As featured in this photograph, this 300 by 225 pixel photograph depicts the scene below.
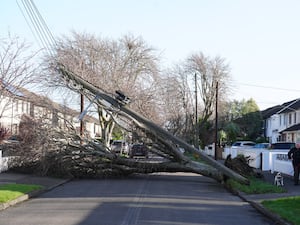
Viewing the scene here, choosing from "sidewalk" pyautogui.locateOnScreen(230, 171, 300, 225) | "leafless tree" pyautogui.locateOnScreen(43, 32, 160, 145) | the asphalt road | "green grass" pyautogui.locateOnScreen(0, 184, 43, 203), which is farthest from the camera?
"leafless tree" pyautogui.locateOnScreen(43, 32, 160, 145)

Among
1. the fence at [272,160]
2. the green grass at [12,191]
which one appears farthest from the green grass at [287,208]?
the fence at [272,160]

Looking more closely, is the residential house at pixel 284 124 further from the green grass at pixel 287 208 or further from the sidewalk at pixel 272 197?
the green grass at pixel 287 208

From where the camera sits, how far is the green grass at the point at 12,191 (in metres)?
15.9

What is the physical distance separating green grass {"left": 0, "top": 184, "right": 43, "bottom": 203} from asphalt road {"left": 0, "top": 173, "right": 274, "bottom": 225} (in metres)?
0.45

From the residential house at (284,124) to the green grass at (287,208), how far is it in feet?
126

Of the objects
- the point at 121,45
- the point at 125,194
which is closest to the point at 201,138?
the point at 121,45

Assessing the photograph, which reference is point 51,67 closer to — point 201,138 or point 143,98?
point 143,98

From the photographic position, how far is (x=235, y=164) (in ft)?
86.5

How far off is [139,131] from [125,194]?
827cm

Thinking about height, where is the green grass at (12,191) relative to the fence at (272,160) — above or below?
below

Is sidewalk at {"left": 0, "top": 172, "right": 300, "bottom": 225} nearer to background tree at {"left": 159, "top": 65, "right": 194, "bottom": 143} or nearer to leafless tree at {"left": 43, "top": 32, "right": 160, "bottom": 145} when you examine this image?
leafless tree at {"left": 43, "top": 32, "right": 160, "bottom": 145}

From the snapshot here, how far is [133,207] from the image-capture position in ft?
50.0

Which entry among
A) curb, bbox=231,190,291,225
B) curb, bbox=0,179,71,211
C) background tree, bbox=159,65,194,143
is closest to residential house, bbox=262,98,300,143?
background tree, bbox=159,65,194,143

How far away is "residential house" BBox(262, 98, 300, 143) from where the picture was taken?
59312 mm
